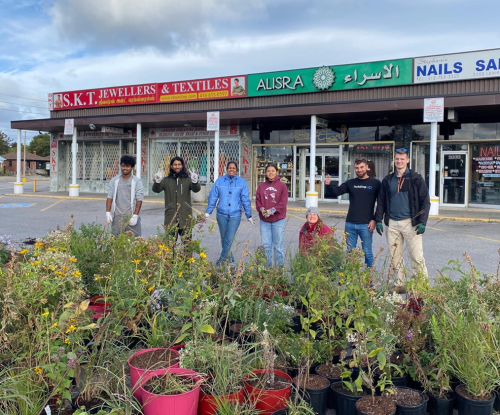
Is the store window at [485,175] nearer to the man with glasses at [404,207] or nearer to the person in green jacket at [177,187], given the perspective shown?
the man with glasses at [404,207]

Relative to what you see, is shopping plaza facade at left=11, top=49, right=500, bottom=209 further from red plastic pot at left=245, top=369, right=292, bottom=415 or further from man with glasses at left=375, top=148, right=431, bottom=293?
red plastic pot at left=245, top=369, right=292, bottom=415

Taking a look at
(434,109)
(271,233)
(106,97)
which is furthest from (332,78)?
(271,233)

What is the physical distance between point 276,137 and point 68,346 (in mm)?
17279

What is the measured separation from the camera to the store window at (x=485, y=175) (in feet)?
53.1

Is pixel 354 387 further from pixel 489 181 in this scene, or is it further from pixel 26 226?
pixel 489 181

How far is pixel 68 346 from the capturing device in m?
2.68

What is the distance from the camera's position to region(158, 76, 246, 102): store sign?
62.5 feet

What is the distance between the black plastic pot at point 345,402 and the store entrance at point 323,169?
1573cm

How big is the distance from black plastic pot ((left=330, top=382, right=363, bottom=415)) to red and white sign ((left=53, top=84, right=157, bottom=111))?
1965 centimetres

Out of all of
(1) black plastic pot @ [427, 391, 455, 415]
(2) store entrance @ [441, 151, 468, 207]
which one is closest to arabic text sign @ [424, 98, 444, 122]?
(2) store entrance @ [441, 151, 468, 207]

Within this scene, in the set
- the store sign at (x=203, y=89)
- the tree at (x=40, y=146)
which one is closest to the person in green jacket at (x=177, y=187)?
the store sign at (x=203, y=89)

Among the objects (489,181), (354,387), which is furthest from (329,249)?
(489,181)

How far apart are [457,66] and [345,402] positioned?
1502cm

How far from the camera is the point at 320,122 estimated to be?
55.4ft
